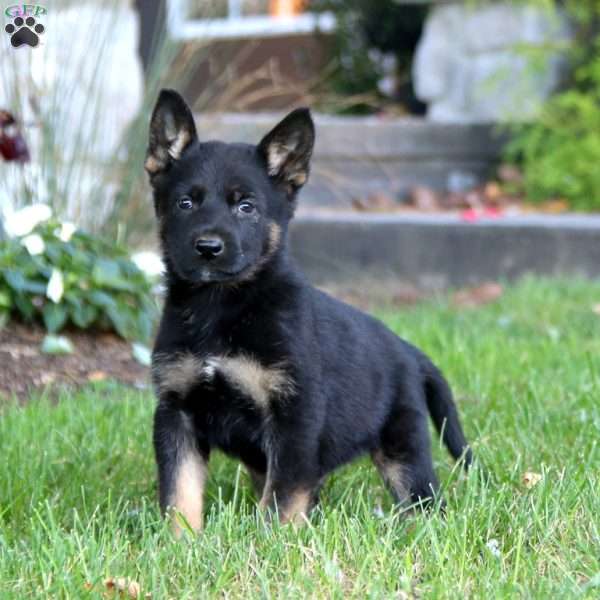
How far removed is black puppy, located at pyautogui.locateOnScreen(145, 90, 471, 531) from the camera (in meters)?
3.60

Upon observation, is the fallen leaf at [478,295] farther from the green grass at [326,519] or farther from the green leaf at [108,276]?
the green leaf at [108,276]

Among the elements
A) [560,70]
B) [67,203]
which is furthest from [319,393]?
[560,70]

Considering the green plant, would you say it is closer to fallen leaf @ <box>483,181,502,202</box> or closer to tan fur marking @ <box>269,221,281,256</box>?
fallen leaf @ <box>483,181,502,202</box>

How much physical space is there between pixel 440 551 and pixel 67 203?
388 cm

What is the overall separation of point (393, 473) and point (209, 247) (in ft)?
3.38

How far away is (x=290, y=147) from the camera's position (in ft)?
12.7

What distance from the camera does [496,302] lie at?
7680 millimetres

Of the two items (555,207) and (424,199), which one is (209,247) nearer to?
(555,207)

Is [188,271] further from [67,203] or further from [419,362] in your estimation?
[67,203]

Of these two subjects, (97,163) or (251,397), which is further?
(97,163)

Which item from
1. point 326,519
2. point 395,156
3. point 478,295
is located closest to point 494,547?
point 326,519

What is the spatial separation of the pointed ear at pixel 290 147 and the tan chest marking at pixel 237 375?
643 mm

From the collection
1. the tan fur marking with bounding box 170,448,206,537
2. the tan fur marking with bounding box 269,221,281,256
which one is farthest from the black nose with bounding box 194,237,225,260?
the tan fur marking with bounding box 170,448,206,537

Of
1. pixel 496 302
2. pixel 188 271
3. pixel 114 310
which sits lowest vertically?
pixel 496 302
